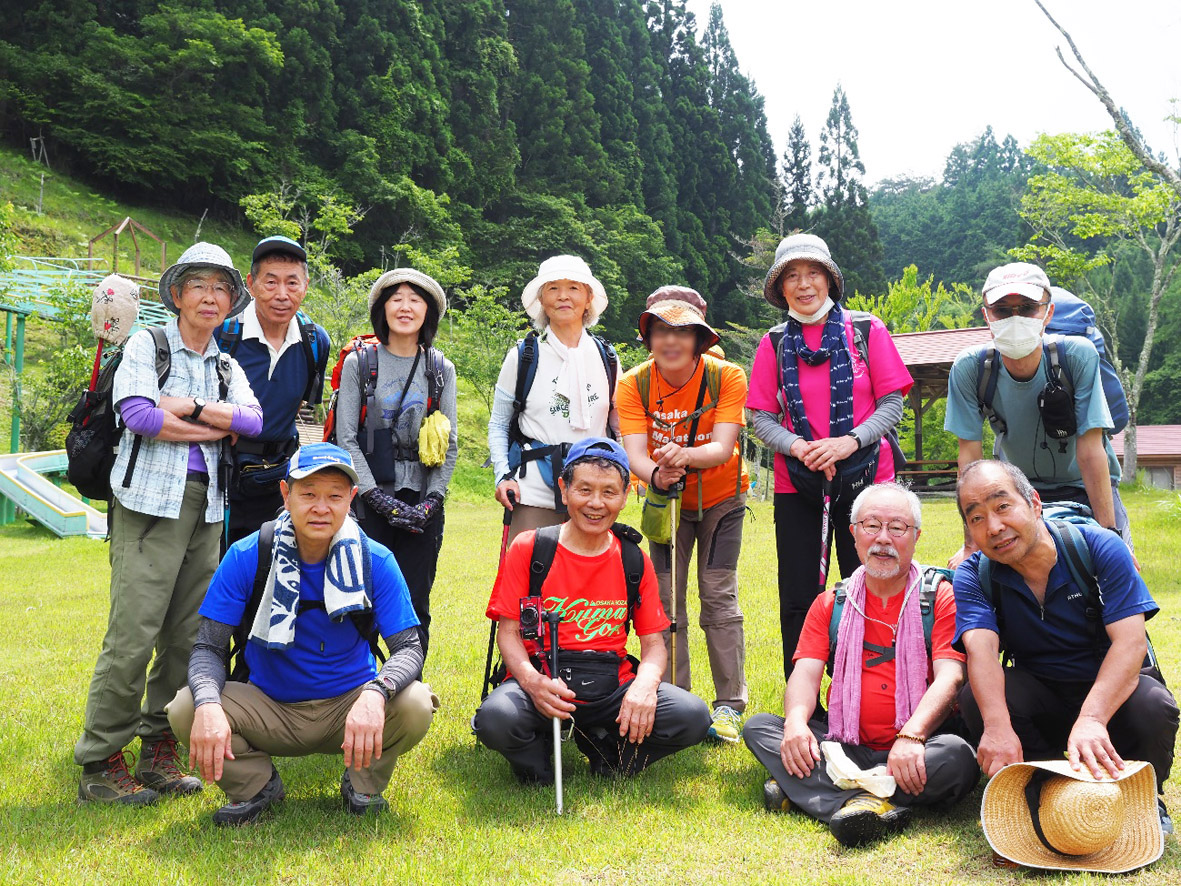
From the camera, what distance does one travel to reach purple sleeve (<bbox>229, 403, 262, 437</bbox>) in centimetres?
400

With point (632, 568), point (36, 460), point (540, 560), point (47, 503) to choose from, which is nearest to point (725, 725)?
point (632, 568)

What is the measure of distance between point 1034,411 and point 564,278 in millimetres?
2257

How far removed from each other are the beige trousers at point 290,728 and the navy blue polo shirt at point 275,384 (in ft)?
4.27

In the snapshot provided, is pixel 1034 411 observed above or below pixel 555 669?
above

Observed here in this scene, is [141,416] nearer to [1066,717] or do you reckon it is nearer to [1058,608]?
[1058,608]

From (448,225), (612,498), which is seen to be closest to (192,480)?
(612,498)

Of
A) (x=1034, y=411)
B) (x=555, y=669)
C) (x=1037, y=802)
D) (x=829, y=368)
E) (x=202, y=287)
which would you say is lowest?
(x=1037, y=802)

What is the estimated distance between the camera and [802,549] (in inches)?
178

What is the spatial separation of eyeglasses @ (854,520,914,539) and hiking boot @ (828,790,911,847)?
962 mm

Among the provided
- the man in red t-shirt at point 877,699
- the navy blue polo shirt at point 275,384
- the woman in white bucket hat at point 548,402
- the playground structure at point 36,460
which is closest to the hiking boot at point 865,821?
the man in red t-shirt at point 877,699

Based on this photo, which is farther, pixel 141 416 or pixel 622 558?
pixel 622 558

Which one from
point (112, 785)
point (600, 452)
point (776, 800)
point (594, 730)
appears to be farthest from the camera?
point (594, 730)

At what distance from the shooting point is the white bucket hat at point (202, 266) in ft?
12.9

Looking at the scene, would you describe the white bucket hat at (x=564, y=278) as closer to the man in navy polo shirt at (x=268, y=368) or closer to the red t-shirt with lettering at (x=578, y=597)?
the man in navy polo shirt at (x=268, y=368)
